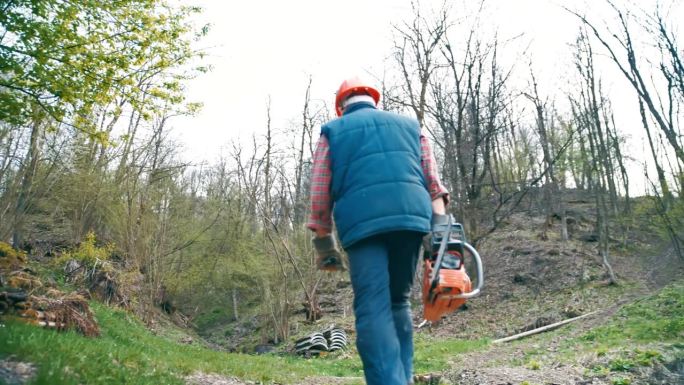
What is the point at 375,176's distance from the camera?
2996mm

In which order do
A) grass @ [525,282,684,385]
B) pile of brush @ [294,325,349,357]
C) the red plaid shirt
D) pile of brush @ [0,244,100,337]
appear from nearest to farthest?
1. the red plaid shirt
2. grass @ [525,282,684,385]
3. pile of brush @ [0,244,100,337]
4. pile of brush @ [294,325,349,357]

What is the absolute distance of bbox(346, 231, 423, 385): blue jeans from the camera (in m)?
2.75

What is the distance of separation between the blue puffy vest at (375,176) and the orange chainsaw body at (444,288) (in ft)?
0.90

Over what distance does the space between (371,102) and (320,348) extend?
1341 cm

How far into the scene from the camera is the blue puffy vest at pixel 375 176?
292cm

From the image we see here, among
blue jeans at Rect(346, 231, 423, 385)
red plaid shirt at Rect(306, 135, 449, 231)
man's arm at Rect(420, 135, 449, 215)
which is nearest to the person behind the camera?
blue jeans at Rect(346, 231, 423, 385)

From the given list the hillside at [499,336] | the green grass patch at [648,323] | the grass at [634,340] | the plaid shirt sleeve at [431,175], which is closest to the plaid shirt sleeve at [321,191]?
the plaid shirt sleeve at [431,175]

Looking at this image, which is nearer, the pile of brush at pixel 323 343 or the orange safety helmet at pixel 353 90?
the orange safety helmet at pixel 353 90

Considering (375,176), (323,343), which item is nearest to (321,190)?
(375,176)

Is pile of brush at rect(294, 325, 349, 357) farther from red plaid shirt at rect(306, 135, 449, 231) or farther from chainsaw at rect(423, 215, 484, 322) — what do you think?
red plaid shirt at rect(306, 135, 449, 231)

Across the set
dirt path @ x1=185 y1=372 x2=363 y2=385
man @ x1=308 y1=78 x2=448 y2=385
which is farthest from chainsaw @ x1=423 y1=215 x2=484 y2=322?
dirt path @ x1=185 y1=372 x2=363 y2=385

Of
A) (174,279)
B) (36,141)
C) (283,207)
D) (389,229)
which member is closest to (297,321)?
(283,207)

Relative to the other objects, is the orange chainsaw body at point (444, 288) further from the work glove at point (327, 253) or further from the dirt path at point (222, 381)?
the dirt path at point (222, 381)

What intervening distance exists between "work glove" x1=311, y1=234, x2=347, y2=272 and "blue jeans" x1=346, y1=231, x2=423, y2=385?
6.8 inches
